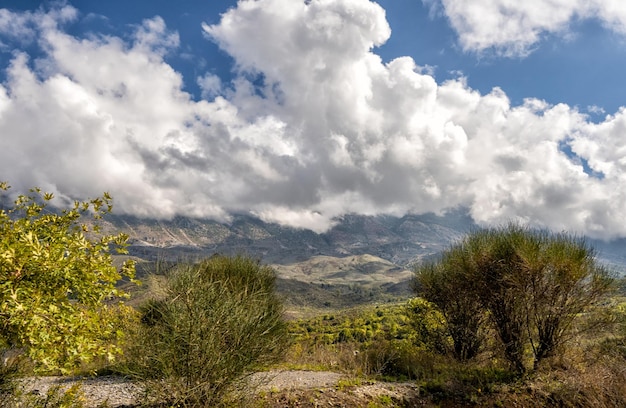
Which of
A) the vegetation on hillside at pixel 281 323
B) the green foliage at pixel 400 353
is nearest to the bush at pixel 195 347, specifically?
the vegetation on hillside at pixel 281 323

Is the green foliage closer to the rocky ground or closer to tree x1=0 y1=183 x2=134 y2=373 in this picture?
the rocky ground

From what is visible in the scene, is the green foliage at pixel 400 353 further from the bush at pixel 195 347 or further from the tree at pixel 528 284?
the bush at pixel 195 347

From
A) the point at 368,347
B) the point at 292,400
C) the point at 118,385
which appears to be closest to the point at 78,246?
the point at 292,400

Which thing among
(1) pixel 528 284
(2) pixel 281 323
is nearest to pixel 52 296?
(2) pixel 281 323

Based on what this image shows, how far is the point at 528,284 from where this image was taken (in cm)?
1484

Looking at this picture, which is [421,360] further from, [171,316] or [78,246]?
[78,246]

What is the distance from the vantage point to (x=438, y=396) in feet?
47.8

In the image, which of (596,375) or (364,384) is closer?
(596,375)

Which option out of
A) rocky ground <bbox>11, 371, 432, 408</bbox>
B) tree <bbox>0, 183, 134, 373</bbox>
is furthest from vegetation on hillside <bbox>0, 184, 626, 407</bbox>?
rocky ground <bbox>11, 371, 432, 408</bbox>

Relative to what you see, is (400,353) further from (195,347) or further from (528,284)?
(195,347)

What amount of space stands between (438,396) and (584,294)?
7.44 m

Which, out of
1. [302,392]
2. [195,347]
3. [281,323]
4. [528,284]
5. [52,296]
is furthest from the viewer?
[281,323]

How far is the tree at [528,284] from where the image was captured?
566 inches

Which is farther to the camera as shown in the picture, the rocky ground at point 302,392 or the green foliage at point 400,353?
the green foliage at point 400,353
